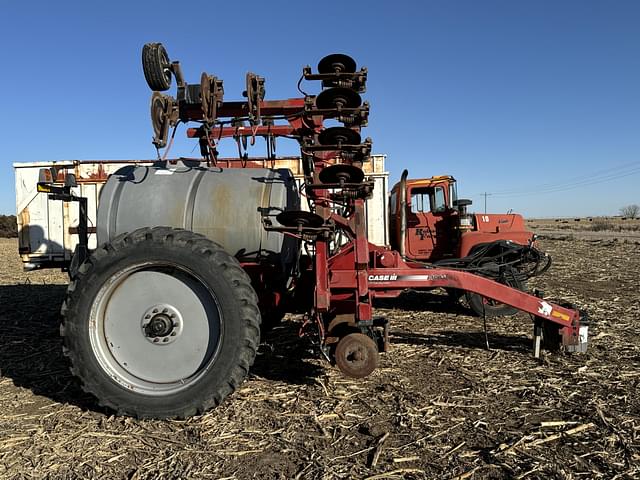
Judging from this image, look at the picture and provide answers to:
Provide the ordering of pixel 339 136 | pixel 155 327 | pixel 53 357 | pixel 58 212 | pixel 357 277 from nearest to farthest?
pixel 155 327 < pixel 339 136 < pixel 357 277 < pixel 53 357 < pixel 58 212

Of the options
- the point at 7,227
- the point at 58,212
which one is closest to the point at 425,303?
the point at 58,212

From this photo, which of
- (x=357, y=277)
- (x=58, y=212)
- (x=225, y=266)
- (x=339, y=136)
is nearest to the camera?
(x=225, y=266)

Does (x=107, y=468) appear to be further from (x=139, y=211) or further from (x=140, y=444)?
(x=139, y=211)

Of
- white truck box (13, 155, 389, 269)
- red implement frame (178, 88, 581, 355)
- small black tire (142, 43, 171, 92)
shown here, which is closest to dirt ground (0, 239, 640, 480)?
red implement frame (178, 88, 581, 355)

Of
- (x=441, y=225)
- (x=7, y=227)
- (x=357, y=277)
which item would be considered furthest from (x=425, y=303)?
(x=7, y=227)

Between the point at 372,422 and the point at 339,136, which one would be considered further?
the point at 339,136

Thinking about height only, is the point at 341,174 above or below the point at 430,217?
above

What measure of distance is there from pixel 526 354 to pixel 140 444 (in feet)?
12.8

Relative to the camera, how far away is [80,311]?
11.6ft

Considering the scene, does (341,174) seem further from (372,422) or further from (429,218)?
(429,218)

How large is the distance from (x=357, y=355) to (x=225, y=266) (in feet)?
4.38

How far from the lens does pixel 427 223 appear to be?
30.7ft

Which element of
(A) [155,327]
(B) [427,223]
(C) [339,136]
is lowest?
(A) [155,327]

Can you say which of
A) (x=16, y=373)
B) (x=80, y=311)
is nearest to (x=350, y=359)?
(x=80, y=311)
